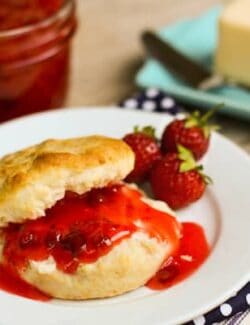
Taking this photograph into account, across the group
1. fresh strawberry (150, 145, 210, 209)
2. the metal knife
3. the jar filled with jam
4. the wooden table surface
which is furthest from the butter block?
fresh strawberry (150, 145, 210, 209)

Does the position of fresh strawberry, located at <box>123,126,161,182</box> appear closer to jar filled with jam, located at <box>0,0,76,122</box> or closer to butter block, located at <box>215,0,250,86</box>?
jar filled with jam, located at <box>0,0,76,122</box>

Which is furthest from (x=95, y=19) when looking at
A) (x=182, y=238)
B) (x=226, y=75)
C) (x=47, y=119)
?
(x=182, y=238)

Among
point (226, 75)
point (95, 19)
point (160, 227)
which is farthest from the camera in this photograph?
point (95, 19)

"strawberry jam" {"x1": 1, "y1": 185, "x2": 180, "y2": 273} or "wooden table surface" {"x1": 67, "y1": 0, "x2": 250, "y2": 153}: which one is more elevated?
"strawberry jam" {"x1": 1, "y1": 185, "x2": 180, "y2": 273}

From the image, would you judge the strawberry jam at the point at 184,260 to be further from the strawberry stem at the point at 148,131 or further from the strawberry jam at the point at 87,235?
the strawberry stem at the point at 148,131

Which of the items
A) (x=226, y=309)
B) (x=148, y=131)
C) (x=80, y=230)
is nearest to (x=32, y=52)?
(x=148, y=131)

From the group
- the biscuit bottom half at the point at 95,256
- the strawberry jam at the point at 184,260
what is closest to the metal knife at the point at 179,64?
the strawberry jam at the point at 184,260

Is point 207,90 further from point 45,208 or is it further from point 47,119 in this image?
point 45,208
